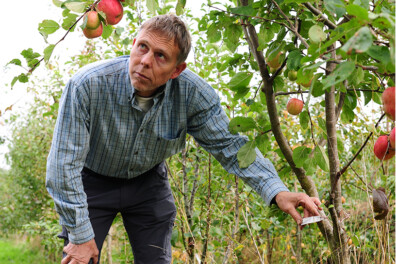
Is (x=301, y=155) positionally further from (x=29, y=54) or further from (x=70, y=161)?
(x=29, y=54)

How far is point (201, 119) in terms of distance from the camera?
2.04 metres

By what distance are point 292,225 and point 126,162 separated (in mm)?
2196

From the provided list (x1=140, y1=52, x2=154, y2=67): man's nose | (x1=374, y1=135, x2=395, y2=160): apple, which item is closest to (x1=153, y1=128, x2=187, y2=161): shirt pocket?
(x1=140, y1=52, x2=154, y2=67): man's nose

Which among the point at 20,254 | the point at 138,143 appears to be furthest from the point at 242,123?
the point at 20,254

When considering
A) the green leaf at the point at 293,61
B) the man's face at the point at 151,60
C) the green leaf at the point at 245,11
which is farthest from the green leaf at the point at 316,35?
the man's face at the point at 151,60

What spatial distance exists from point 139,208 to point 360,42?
1.68 m

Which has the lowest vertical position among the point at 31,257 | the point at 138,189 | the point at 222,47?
the point at 31,257

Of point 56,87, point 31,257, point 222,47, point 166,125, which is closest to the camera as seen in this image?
point 166,125

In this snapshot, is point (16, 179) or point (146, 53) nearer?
point (146, 53)

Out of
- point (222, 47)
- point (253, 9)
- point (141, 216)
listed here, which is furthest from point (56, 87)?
point (253, 9)

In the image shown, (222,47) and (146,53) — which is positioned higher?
(222,47)

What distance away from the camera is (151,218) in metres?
2.21

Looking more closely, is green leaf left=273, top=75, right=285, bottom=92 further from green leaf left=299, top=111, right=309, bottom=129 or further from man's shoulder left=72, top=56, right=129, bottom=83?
man's shoulder left=72, top=56, right=129, bottom=83

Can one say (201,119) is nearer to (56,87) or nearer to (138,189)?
(138,189)
